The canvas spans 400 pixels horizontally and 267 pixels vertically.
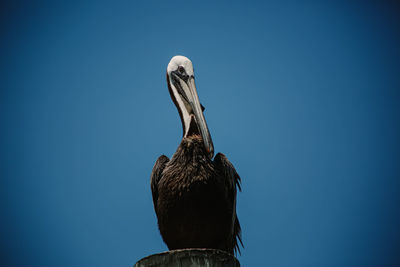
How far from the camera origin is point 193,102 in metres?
4.64

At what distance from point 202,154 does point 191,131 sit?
39 cm

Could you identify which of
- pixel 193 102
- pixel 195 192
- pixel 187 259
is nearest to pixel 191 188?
pixel 195 192

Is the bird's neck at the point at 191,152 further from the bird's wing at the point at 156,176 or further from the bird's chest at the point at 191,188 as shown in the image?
the bird's wing at the point at 156,176

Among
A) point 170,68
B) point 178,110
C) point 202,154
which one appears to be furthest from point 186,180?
point 170,68

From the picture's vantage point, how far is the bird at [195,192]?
4.02m

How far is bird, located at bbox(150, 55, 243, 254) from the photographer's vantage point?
402 centimetres

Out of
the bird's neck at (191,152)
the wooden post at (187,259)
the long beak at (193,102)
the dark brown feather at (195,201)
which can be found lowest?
the wooden post at (187,259)

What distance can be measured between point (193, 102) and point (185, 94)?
245mm

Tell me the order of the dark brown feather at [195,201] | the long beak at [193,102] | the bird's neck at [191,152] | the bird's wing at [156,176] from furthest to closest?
the bird's wing at [156,176] → the bird's neck at [191,152] → the long beak at [193,102] → the dark brown feather at [195,201]

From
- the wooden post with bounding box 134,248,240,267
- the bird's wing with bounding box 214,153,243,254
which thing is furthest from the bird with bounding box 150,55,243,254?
the wooden post with bounding box 134,248,240,267

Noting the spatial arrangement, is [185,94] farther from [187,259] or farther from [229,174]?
Result: [187,259]

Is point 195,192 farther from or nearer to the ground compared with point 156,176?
nearer to the ground

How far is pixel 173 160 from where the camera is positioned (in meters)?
4.46

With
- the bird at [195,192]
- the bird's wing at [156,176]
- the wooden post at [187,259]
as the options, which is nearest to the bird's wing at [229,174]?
the bird at [195,192]
